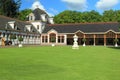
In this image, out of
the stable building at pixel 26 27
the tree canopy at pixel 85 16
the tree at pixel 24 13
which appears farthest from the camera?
the tree at pixel 24 13

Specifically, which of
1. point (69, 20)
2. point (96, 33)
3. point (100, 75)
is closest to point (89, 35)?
point (96, 33)

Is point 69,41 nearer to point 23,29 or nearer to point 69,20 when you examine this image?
point 23,29

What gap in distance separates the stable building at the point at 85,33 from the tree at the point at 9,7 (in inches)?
557

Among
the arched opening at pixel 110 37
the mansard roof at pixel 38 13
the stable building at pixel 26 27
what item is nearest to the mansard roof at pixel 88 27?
the arched opening at pixel 110 37

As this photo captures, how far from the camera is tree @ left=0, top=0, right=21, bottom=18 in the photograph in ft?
222

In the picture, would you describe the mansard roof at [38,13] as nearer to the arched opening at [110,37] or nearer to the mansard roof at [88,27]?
the mansard roof at [88,27]

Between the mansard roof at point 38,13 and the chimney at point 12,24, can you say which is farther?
the mansard roof at point 38,13

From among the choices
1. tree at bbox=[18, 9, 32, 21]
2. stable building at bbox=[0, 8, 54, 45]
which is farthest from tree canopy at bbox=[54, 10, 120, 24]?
tree at bbox=[18, 9, 32, 21]

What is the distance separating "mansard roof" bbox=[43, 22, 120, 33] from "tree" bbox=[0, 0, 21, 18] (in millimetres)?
13757

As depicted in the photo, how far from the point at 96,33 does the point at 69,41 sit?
745 cm

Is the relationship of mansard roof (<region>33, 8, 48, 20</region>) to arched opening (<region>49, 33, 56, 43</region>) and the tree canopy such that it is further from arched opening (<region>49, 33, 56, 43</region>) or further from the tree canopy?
the tree canopy

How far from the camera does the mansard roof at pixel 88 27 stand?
2163 inches

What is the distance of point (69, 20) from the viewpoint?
75812mm

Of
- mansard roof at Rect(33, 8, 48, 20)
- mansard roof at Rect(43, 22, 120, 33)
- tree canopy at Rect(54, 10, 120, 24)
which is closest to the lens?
mansard roof at Rect(43, 22, 120, 33)
